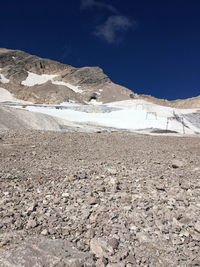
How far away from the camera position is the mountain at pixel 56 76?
82750 mm

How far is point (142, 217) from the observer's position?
8.27 ft

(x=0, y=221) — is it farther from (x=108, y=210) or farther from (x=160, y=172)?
(x=160, y=172)

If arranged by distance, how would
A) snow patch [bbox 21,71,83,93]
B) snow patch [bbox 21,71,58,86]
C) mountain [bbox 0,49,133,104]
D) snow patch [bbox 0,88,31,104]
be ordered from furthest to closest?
snow patch [bbox 21,71,58,86] → snow patch [bbox 21,71,83,93] → mountain [bbox 0,49,133,104] → snow patch [bbox 0,88,31,104]

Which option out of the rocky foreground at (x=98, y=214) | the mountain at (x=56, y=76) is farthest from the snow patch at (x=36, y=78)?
the rocky foreground at (x=98, y=214)

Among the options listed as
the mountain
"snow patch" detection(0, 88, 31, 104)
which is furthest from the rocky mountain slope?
"snow patch" detection(0, 88, 31, 104)

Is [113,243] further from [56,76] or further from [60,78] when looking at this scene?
[56,76]

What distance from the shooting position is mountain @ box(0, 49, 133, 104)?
82.8 meters

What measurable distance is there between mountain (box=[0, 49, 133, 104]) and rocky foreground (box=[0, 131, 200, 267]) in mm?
71938

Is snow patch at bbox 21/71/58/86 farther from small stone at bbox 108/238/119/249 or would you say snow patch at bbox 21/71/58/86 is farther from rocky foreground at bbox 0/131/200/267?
small stone at bbox 108/238/119/249

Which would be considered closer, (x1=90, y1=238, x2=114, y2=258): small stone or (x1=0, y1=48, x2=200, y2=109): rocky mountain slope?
(x1=90, y1=238, x2=114, y2=258): small stone

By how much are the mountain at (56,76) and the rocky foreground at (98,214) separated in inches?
2832

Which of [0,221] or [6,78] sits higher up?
[6,78]

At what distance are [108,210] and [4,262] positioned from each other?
1.30m

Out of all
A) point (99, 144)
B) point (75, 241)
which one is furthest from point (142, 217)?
point (99, 144)
